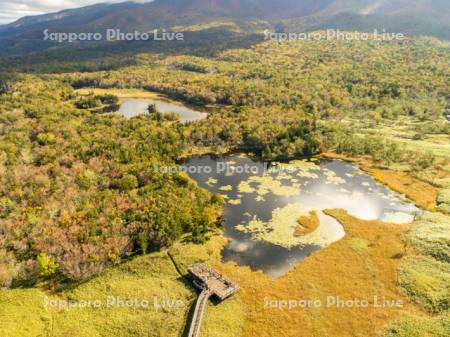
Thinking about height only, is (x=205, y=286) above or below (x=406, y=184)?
above

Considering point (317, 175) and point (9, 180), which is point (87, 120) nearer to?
point (9, 180)

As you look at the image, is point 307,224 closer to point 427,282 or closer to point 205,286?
point 427,282

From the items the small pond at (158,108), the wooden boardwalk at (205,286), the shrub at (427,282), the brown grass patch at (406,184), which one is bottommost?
the shrub at (427,282)

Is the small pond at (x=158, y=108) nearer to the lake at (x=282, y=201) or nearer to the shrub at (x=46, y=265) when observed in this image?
the lake at (x=282, y=201)

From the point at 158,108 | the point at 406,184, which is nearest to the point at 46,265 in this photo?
the point at 406,184

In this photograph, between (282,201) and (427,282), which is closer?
(427,282)

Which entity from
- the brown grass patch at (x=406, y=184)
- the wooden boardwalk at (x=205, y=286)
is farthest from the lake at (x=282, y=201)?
the wooden boardwalk at (x=205, y=286)

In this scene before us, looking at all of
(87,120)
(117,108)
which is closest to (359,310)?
(87,120)

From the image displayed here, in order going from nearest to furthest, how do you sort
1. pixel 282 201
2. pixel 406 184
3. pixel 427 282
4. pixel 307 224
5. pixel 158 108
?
pixel 427 282 → pixel 307 224 → pixel 282 201 → pixel 406 184 → pixel 158 108
